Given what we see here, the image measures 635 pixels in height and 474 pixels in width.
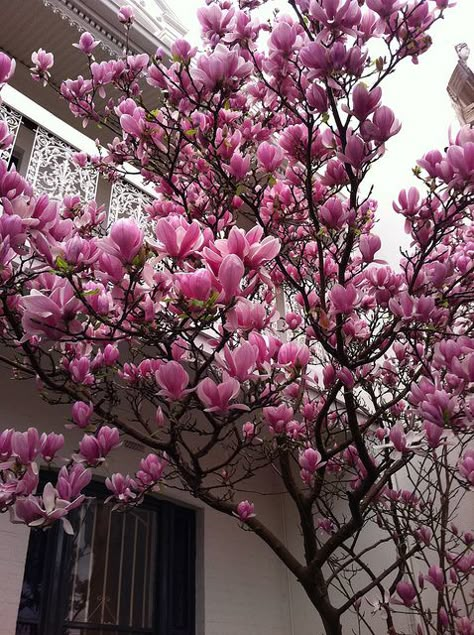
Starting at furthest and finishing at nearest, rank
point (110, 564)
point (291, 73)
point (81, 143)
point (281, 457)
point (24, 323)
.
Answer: point (81, 143) → point (110, 564) → point (281, 457) → point (291, 73) → point (24, 323)

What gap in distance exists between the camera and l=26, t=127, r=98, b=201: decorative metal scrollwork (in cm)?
378

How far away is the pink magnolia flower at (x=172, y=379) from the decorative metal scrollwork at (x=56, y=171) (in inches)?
102

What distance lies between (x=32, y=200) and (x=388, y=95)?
24.6 feet

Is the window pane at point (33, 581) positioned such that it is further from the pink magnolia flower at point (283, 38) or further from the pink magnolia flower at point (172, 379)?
the pink magnolia flower at point (283, 38)

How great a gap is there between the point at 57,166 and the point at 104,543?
262 cm

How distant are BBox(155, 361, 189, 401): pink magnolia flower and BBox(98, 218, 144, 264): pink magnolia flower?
304 millimetres

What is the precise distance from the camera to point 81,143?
442 centimetres

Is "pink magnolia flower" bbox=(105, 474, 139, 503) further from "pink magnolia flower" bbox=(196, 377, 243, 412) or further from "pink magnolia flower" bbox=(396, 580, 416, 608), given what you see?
"pink magnolia flower" bbox=(396, 580, 416, 608)

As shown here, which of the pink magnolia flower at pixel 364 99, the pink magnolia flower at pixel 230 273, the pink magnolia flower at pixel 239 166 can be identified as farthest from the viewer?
the pink magnolia flower at pixel 239 166

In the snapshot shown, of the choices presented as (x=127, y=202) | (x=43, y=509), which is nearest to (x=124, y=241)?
(x=43, y=509)

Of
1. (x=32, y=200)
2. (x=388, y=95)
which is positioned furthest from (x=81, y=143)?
(x=388, y=95)

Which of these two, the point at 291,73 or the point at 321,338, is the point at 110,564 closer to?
the point at 321,338

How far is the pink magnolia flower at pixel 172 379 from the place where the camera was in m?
1.52

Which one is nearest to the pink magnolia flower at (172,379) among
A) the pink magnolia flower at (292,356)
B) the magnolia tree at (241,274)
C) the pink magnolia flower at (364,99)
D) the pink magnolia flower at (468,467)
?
the magnolia tree at (241,274)
